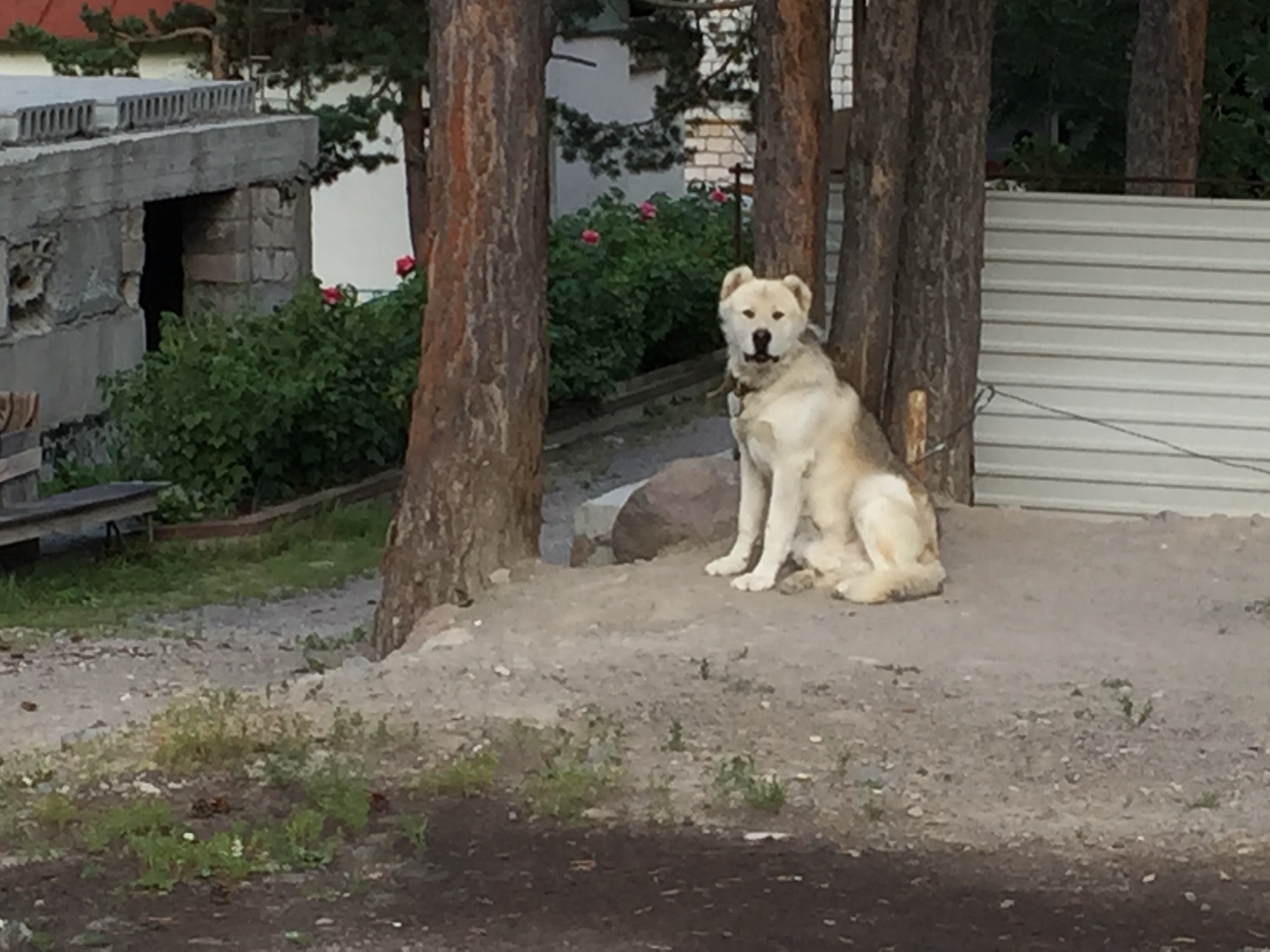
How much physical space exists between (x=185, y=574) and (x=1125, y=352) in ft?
16.1

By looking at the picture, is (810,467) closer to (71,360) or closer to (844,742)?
(844,742)

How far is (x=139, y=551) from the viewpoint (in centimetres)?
1202

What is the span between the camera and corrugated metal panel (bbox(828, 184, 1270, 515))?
31.8 ft

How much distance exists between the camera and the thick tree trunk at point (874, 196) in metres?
8.95

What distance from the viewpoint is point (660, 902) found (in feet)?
16.5

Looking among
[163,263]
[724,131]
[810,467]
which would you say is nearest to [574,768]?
[810,467]

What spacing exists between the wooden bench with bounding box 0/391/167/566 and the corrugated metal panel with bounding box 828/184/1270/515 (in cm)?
397

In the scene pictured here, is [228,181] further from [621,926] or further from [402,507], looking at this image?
[621,926]

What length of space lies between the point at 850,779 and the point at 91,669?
13.4ft

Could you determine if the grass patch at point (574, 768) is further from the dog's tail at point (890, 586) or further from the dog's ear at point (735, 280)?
the dog's ear at point (735, 280)

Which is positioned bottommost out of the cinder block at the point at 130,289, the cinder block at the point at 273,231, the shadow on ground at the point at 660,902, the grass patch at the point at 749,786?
the shadow on ground at the point at 660,902

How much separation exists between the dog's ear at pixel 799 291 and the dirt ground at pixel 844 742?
106 cm

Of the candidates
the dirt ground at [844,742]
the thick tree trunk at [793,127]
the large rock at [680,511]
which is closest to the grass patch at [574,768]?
the dirt ground at [844,742]

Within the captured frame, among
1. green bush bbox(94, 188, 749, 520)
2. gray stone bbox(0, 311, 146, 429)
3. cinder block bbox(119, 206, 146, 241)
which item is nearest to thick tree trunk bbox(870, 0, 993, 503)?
green bush bbox(94, 188, 749, 520)
